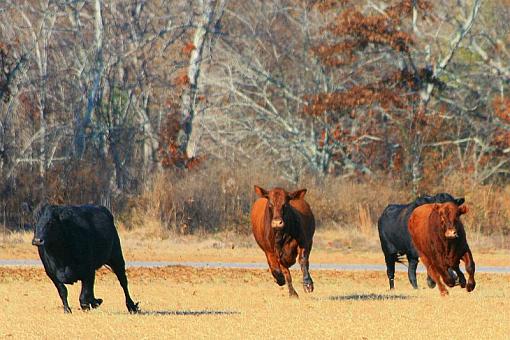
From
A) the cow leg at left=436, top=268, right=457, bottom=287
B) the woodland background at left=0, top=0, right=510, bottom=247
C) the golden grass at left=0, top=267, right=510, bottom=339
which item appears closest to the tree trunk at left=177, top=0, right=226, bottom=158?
the woodland background at left=0, top=0, right=510, bottom=247

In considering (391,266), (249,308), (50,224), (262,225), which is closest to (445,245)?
(262,225)

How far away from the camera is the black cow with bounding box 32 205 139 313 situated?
1764 centimetres


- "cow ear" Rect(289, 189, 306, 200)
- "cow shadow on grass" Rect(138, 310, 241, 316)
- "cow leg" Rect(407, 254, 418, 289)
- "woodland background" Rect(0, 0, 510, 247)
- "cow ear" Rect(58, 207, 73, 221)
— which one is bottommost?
"cow shadow on grass" Rect(138, 310, 241, 316)

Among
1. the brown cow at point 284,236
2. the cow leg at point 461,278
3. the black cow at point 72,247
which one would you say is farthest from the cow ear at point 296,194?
the black cow at point 72,247

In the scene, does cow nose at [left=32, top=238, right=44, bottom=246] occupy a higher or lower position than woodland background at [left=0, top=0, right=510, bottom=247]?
lower

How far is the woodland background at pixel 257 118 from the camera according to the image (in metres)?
39.5

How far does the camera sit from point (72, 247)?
1789 centimetres

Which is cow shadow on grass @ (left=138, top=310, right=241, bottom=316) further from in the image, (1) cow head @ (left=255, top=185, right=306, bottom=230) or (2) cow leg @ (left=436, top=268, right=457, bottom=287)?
(2) cow leg @ (left=436, top=268, right=457, bottom=287)

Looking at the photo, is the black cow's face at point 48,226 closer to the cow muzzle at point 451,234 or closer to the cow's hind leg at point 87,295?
the cow's hind leg at point 87,295

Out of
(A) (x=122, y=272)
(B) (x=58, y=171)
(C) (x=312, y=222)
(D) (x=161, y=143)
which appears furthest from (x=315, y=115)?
(A) (x=122, y=272)

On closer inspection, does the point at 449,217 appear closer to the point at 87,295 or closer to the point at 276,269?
the point at 276,269

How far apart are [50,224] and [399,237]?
8929 millimetres

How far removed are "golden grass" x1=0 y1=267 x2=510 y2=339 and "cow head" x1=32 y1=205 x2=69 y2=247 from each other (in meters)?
1.13

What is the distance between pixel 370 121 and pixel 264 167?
4851 mm
